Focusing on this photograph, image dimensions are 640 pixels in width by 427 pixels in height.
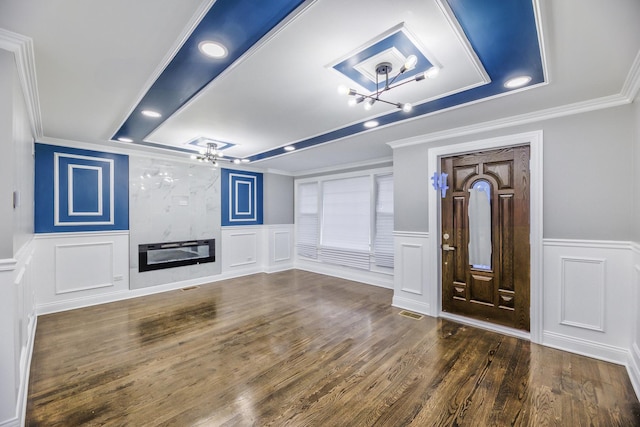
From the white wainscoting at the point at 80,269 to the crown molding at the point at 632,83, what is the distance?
6.28 m

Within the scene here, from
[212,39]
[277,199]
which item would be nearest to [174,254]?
[277,199]

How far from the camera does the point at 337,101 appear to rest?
2754 millimetres

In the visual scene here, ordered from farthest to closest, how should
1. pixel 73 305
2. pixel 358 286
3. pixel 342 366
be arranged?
pixel 358 286
pixel 73 305
pixel 342 366

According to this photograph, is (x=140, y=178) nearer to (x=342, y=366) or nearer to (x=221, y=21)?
(x=221, y=21)

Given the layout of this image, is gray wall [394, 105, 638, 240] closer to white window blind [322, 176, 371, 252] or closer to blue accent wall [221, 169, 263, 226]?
white window blind [322, 176, 371, 252]

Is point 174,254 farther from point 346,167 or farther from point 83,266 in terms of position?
point 346,167

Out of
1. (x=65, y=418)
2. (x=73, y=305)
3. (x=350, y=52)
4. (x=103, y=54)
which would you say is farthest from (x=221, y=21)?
(x=73, y=305)

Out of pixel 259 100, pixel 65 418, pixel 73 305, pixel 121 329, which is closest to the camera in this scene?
pixel 65 418

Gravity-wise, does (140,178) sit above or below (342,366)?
above

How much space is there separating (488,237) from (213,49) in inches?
136

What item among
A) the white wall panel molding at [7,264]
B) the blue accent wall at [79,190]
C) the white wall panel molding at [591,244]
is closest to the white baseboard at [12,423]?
the white wall panel molding at [7,264]

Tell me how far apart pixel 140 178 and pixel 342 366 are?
449 centimetres

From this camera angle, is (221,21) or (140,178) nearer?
(221,21)

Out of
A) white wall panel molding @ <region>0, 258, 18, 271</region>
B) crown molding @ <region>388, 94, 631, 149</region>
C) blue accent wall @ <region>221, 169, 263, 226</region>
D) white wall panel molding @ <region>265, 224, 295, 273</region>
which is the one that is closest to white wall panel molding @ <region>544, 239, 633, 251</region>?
crown molding @ <region>388, 94, 631, 149</region>
